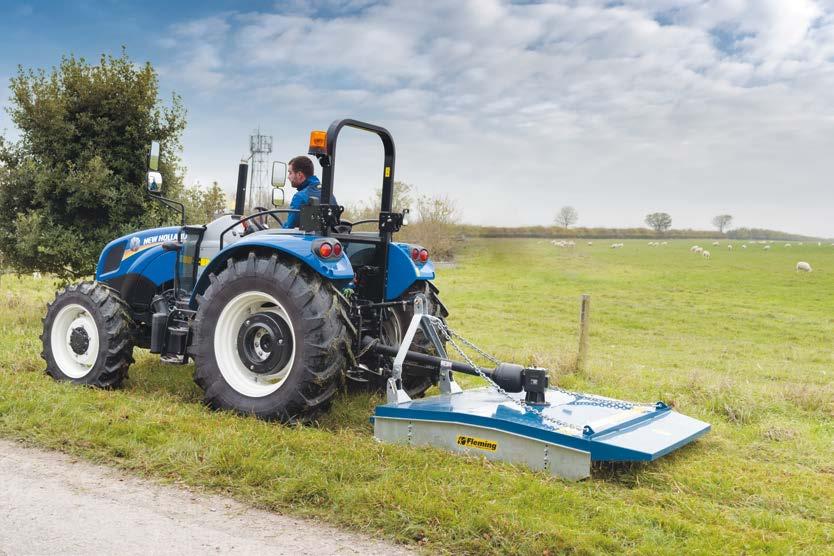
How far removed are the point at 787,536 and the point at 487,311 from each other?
16.9 m

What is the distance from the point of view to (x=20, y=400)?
5930mm

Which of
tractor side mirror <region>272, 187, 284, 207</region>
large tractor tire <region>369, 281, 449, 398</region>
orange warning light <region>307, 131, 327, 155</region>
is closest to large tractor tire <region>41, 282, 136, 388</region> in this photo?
tractor side mirror <region>272, 187, 284, 207</region>

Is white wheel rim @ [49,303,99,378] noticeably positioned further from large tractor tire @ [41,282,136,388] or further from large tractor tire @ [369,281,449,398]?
large tractor tire @ [369,281,449,398]

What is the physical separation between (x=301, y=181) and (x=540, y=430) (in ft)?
10.3

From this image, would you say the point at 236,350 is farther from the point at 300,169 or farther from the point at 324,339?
the point at 300,169

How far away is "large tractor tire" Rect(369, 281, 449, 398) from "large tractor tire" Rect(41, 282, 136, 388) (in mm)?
2277

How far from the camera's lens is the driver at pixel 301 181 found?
6301 mm

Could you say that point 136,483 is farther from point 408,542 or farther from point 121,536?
point 408,542

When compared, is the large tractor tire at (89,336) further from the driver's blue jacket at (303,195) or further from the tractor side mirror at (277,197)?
the driver's blue jacket at (303,195)

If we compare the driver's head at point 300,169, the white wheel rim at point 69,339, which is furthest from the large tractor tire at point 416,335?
the white wheel rim at point 69,339

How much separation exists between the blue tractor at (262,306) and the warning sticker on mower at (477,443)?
848 millimetres

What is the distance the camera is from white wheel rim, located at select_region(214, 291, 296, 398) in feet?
18.9

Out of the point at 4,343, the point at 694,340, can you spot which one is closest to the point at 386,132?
the point at 4,343

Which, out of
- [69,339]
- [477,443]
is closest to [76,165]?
[69,339]
